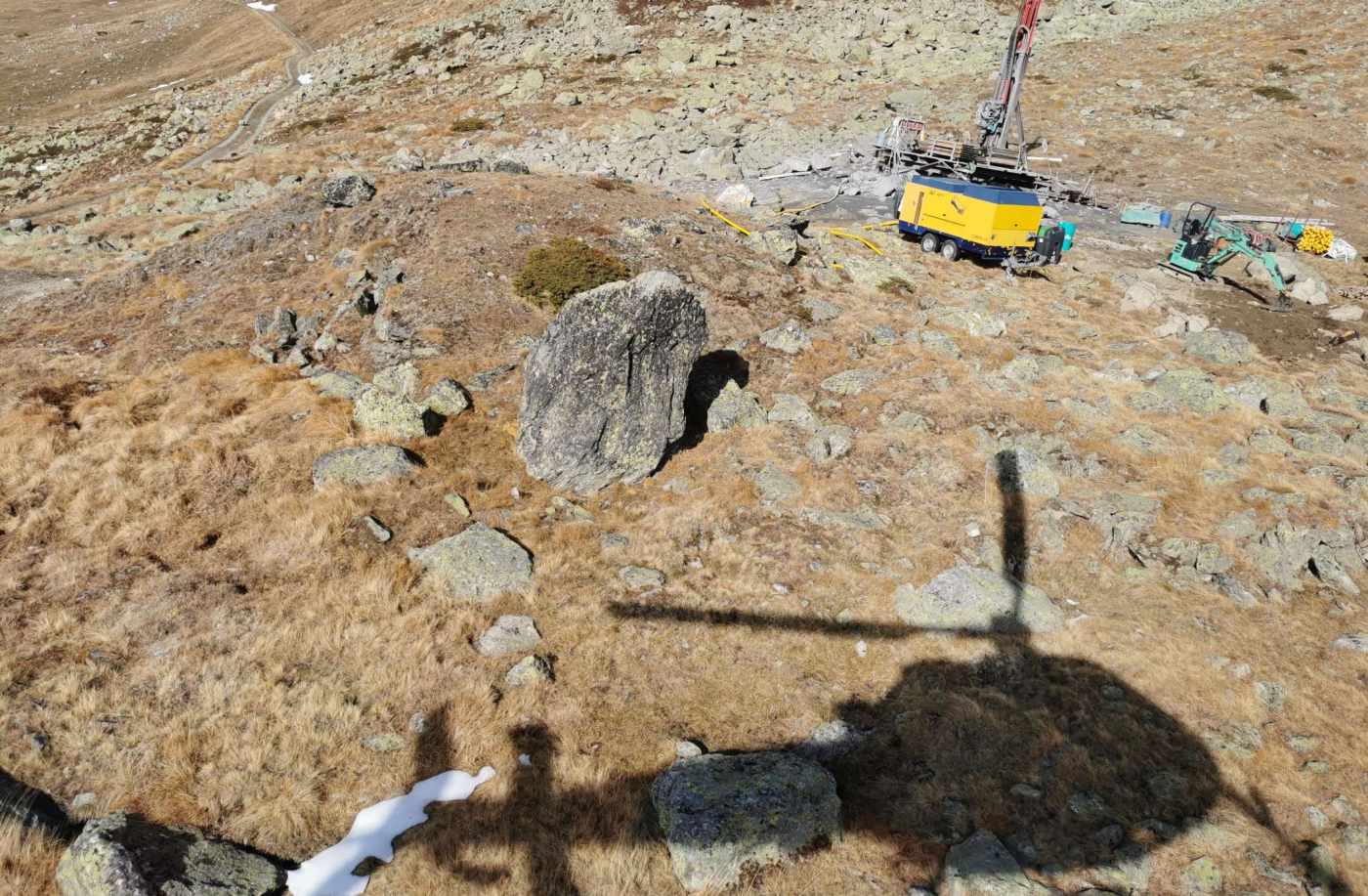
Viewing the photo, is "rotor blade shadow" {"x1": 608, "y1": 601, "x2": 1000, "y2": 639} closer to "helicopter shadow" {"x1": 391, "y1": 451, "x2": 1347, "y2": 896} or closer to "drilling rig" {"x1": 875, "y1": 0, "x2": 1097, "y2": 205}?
"helicopter shadow" {"x1": 391, "y1": 451, "x2": 1347, "y2": 896}

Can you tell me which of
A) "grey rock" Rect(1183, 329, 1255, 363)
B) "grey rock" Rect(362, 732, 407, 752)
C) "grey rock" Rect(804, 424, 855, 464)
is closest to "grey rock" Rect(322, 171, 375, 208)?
"grey rock" Rect(804, 424, 855, 464)

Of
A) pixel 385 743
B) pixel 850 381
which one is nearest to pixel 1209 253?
pixel 850 381

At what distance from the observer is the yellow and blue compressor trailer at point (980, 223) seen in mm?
25547

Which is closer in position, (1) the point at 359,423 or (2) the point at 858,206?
(1) the point at 359,423

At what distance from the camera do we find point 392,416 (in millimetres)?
15367

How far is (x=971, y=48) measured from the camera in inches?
2243

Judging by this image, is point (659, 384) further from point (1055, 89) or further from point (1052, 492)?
point (1055, 89)

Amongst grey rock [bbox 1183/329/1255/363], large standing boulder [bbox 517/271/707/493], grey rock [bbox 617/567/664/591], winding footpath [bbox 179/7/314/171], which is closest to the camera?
grey rock [bbox 617/567/664/591]

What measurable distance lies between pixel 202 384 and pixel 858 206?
95.0 ft

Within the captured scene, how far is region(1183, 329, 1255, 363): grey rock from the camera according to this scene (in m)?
21.1

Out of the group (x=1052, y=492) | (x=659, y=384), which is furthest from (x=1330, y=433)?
(x=659, y=384)

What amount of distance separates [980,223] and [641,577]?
2126cm

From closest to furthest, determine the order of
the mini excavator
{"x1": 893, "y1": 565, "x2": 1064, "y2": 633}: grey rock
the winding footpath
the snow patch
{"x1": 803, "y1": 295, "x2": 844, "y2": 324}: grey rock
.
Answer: the snow patch, {"x1": 893, "y1": 565, "x2": 1064, "y2": 633}: grey rock, {"x1": 803, "y1": 295, "x2": 844, "y2": 324}: grey rock, the mini excavator, the winding footpath

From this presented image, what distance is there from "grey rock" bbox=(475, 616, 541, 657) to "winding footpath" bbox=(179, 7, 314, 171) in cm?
5463
